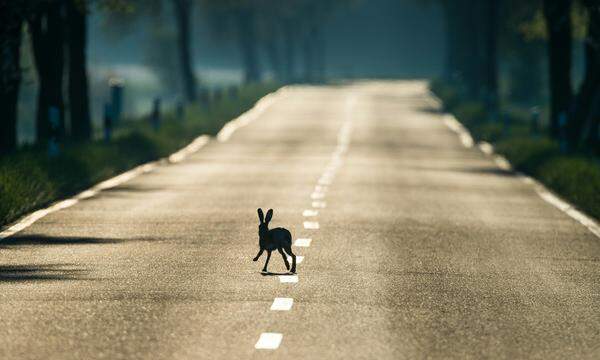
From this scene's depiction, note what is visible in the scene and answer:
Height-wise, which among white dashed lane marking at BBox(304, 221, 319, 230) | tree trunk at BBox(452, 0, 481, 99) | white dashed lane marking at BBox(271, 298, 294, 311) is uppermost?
white dashed lane marking at BBox(271, 298, 294, 311)

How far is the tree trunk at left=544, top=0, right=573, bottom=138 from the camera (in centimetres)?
3981

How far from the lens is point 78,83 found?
38.4m

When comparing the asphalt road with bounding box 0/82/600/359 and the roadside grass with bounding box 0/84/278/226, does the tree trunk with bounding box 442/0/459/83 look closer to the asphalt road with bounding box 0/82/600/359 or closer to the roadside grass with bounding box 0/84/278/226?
the roadside grass with bounding box 0/84/278/226

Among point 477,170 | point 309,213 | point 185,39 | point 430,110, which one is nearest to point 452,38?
point 185,39

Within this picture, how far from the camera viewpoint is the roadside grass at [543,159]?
84.9 ft

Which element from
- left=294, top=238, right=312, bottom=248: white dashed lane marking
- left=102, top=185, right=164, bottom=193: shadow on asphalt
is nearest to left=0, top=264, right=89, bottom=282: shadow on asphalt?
left=294, top=238, right=312, bottom=248: white dashed lane marking

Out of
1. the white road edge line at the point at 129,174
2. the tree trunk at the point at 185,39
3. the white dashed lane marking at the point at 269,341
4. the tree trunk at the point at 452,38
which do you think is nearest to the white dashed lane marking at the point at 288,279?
the white dashed lane marking at the point at 269,341

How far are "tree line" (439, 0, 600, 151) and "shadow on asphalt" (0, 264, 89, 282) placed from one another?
2170 centimetres

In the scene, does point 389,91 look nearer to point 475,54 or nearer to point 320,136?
point 475,54

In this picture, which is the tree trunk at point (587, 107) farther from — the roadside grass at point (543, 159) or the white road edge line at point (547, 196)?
the white road edge line at point (547, 196)

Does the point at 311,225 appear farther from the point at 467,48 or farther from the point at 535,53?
the point at 535,53

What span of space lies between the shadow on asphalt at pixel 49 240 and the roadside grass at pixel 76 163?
154 centimetres

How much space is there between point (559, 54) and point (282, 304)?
28902mm

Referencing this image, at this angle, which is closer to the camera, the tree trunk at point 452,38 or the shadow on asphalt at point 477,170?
the shadow on asphalt at point 477,170
